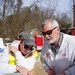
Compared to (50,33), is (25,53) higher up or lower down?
lower down

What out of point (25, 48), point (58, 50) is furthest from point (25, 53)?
point (58, 50)

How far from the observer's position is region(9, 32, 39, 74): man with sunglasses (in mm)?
3002

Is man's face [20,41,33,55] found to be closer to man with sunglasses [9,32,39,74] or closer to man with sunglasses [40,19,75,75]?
man with sunglasses [9,32,39,74]

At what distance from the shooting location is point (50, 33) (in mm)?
3039

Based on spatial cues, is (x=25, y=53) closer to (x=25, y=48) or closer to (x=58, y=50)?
(x=25, y=48)

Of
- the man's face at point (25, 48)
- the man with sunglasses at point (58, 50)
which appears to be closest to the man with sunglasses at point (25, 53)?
the man's face at point (25, 48)

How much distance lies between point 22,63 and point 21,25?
18968 millimetres

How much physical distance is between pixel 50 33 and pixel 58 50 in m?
0.25

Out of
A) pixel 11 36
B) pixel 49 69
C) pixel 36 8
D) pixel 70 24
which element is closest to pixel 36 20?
pixel 36 8

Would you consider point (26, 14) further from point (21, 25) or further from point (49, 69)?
point (49, 69)

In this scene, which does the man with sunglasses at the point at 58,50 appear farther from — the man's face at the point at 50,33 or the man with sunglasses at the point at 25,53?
the man with sunglasses at the point at 25,53

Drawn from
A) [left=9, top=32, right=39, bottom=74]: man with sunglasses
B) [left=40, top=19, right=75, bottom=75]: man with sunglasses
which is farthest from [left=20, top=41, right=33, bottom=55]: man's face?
[left=40, top=19, right=75, bottom=75]: man with sunglasses

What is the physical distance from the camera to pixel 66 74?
2898 mm

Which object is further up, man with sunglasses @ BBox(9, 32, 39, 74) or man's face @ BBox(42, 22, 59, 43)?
man's face @ BBox(42, 22, 59, 43)
